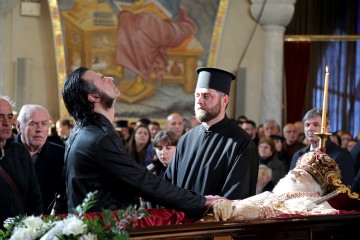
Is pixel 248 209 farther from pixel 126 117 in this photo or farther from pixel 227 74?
pixel 126 117

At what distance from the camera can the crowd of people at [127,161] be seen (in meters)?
4.85

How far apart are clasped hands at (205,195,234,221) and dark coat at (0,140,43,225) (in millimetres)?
1528

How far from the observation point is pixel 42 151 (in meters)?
7.13

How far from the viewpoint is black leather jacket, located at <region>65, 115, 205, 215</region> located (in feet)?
15.8

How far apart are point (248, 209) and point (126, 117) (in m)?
13.1

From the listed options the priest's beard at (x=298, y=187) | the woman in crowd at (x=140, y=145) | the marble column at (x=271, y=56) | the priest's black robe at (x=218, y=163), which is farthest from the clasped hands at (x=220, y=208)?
the marble column at (x=271, y=56)

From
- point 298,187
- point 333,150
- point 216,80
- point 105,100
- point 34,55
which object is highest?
point 34,55

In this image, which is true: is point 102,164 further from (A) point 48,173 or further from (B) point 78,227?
(A) point 48,173

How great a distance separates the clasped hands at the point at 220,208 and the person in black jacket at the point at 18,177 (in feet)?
5.09

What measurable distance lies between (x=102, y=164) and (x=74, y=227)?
0.90m

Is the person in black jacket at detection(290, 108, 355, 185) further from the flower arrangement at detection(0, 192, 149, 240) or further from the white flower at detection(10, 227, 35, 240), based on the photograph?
the white flower at detection(10, 227, 35, 240)

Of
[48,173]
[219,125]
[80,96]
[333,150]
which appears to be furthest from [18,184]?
[333,150]

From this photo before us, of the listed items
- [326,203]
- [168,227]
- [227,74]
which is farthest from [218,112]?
[168,227]

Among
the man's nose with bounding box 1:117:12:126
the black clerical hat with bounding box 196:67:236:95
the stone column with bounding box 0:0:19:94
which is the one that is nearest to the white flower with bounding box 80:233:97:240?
the man's nose with bounding box 1:117:12:126
